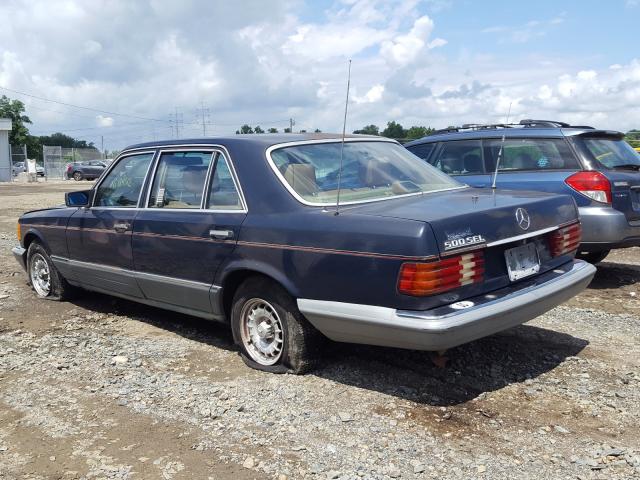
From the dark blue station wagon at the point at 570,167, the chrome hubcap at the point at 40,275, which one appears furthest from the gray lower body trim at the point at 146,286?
the dark blue station wagon at the point at 570,167

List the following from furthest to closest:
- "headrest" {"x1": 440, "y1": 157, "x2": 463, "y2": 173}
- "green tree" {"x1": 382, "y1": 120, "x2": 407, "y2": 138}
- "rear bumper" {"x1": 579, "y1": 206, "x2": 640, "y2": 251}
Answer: "green tree" {"x1": 382, "y1": 120, "x2": 407, "y2": 138} → "headrest" {"x1": 440, "y1": 157, "x2": 463, "y2": 173} → "rear bumper" {"x1": 579, "y1": 206, "x2": 640, "y2": 251}

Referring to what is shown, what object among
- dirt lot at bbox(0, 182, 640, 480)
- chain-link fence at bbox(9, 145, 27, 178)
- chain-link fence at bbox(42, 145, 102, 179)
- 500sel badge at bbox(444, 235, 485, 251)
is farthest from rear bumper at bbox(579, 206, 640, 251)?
chain-link fence at bbox(9, 145, 27, 178)

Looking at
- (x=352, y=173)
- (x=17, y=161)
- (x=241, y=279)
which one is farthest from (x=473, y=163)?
(x=17, y=161)

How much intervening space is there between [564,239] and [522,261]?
59cm

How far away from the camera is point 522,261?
415 centimetres

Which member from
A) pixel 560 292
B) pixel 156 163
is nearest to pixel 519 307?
pixel 560 292

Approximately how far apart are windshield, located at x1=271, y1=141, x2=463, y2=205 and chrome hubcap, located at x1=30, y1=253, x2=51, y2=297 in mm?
3586

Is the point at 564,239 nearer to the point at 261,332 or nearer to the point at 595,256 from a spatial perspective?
the point at 261,332

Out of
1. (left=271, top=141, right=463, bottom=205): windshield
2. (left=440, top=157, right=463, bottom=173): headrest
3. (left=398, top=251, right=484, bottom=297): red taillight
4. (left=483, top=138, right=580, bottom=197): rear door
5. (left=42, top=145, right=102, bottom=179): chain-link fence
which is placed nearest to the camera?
(left=398, top=251, right=484, bottom=297): red taillight

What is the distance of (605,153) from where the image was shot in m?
7.09

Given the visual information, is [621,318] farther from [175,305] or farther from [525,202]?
[175,305]

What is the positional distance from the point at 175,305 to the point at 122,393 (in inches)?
38.2

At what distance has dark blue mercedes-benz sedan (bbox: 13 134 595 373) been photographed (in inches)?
143

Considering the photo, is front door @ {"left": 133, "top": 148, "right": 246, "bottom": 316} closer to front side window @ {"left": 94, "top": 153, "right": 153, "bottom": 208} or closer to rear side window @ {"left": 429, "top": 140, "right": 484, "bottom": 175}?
front side window @ {"left": 94, "top": 153, "right": 153, "bottom": 208}
